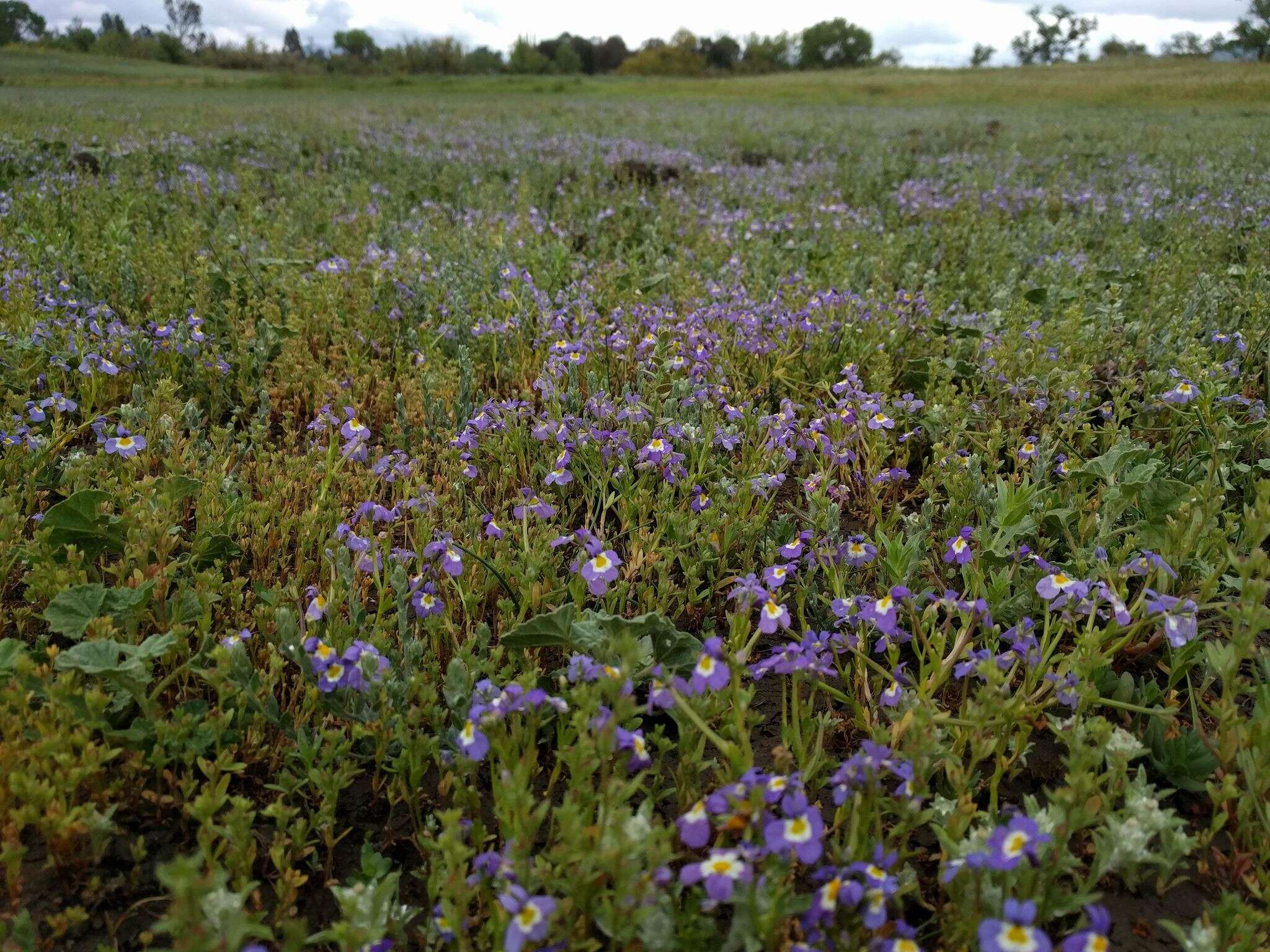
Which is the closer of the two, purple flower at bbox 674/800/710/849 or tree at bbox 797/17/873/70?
purple flower at bbox 674/800/710/849

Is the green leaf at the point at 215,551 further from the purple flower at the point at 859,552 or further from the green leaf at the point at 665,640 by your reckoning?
the purple flower at the point at 859,552

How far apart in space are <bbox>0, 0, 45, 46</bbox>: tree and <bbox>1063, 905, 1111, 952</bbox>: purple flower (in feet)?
264

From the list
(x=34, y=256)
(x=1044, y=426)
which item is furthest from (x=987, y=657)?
(x=34, y=256)

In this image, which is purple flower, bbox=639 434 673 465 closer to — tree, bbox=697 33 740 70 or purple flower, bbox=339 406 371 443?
purple flower, bbox=339 406 371 443

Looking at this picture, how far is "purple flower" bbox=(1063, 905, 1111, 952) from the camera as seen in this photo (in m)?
1.46

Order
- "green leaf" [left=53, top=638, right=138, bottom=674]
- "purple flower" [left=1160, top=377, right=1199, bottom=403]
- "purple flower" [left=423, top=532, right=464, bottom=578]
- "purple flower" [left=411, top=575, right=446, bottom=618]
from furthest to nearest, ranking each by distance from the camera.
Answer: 1. "purple flower" [left=1160, top=377, right=1199, bottom=403]
2. "purple flower" [left=423, top=532, right=464, bottom=578]
3. "purple flower" [left=411, top=575, right=446, bottom=618]
4. "green leaf" [left=53, top=638, right=138, bottom=674]

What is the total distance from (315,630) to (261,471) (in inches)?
42.5

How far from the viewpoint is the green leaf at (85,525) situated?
2725mm

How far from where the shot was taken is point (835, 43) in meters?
104

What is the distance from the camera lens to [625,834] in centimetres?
167

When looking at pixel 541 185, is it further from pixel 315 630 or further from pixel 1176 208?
pixel 315 630

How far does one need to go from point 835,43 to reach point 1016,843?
120m

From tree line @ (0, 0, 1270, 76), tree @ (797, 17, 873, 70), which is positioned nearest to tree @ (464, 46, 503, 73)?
tree line @ (0, 0, 1270, 76)

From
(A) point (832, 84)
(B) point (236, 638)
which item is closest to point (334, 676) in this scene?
(B) point (236, 638)
